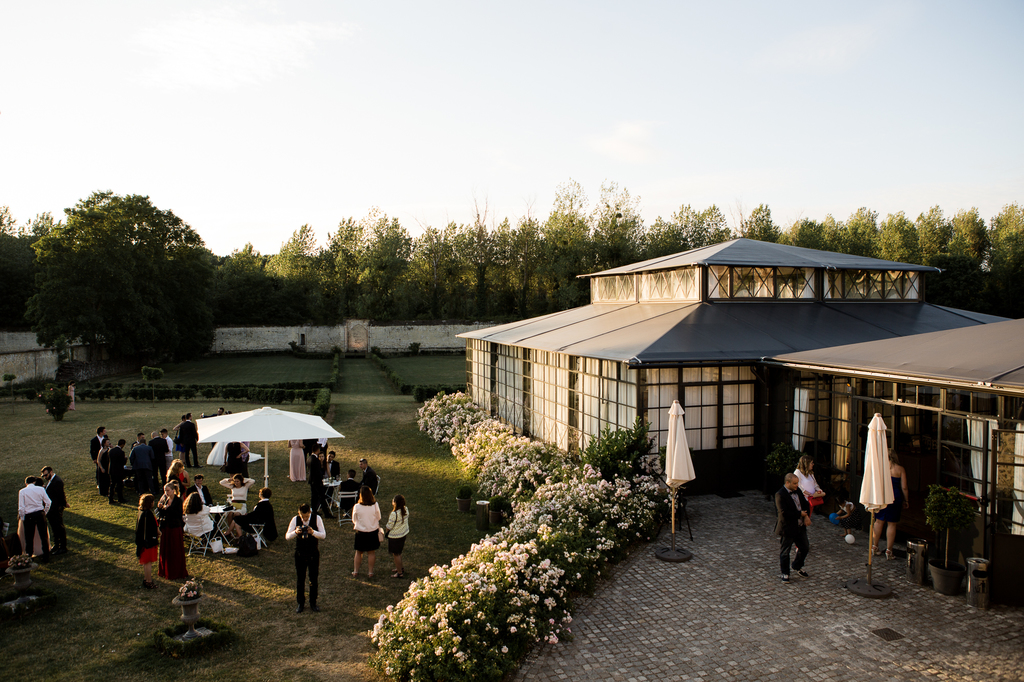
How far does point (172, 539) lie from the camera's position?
31.5 ft

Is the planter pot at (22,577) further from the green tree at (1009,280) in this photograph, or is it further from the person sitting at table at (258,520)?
the green tree at (1009,280)

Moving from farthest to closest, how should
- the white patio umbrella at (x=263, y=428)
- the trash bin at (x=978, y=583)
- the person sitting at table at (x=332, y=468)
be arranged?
the person sitting at table at (x=332, y=468) < the white patio umbrella at (x=263, y=428) < the trash bin at (x=978, y=583)

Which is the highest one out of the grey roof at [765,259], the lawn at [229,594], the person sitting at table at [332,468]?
the grey roof at [765,259]

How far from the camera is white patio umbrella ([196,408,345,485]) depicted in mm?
12031

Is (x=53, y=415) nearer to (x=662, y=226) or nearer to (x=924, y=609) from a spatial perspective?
(x=924, y=609)

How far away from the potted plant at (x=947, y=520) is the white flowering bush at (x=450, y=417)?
12.3m

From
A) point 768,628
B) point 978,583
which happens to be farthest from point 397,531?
point 978,583

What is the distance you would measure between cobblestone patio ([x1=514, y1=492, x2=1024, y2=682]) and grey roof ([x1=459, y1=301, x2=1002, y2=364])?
13.8ft

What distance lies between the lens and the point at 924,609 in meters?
7.80

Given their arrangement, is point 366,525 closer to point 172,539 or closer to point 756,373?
point 172,539

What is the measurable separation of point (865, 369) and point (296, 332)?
5475cm

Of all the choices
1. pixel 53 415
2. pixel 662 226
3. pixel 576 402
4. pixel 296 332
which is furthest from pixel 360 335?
pixel 576 402

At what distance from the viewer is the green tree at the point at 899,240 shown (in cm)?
5581

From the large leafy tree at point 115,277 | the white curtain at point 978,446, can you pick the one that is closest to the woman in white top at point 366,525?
the white curtain at point 978,446
